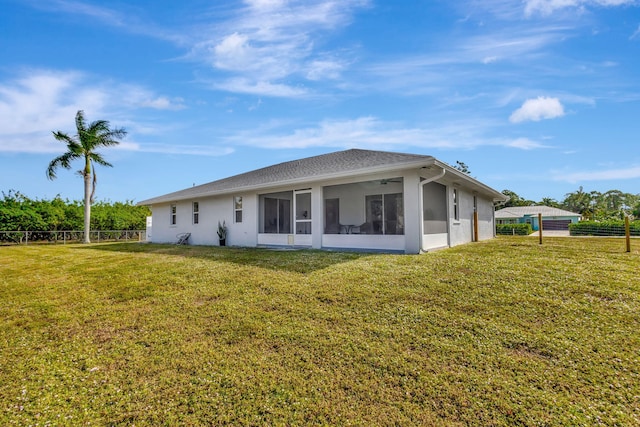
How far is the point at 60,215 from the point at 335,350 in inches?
956

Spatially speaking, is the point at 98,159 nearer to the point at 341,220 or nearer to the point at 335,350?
the point at 341,220

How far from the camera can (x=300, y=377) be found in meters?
2.97

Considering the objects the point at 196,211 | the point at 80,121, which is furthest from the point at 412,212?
the point at 80,121

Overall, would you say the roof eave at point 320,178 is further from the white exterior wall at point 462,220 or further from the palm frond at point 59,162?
the palm frond at point 59,162

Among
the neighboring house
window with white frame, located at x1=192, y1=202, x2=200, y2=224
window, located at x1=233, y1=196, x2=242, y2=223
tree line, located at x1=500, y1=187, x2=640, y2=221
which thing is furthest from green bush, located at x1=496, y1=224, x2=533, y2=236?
tree line, located at x1=500, y1=187, x2=640, y2=221

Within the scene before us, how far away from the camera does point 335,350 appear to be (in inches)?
135

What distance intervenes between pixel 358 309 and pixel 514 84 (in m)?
9.61

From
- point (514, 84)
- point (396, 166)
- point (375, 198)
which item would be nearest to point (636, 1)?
point (514, 84)

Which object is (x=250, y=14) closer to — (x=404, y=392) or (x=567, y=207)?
(x=404, y=392)

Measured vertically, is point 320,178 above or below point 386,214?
above

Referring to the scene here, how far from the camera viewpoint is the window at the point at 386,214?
10.2 meters

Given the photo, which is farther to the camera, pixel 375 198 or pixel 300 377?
pixel 375 198

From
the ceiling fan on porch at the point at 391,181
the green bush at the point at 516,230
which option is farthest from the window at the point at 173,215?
the green bush at the point at 516,230

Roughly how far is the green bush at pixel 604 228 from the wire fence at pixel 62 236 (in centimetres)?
3418
